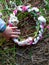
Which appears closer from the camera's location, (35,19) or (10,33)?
(10,33)

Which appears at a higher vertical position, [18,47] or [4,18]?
[4,18]

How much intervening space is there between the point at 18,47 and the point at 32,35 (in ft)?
0.50

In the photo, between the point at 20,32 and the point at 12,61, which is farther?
the point at 20,32

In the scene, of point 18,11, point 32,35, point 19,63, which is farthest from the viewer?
point 18,11

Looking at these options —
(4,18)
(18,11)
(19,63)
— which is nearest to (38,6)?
(18,11)

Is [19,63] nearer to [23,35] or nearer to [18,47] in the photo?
[18,47]

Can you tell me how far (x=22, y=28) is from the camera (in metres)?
1.87

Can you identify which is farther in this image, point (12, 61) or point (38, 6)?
point (38, 6)

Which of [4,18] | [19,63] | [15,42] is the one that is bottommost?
[19,63]

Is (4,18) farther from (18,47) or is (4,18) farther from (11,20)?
(18,47)

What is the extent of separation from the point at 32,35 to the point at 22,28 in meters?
0.11

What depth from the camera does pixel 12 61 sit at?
1.68 meters

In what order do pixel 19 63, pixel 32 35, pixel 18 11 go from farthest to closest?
1. pixel 18 11
2. pixel 32 35
3. pixel 19 63

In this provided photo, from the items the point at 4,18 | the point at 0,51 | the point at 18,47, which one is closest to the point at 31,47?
the point at 18,47
